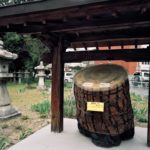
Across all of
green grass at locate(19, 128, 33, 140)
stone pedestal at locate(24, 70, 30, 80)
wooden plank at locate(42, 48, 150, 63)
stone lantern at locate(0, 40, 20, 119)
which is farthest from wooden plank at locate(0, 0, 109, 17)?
stone pedestal at locate(24, 70, 30, 80)

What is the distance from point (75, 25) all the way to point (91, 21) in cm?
34

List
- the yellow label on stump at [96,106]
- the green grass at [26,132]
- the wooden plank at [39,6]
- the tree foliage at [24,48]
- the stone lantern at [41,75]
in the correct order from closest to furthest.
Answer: the wooden plank at [39,6]
the yellow label on stump at [96,106]
the green grass at [26,132]
the stone lantern at [41,75]
the tree foliage at [24,48]

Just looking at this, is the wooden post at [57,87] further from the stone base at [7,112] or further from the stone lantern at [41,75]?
the stone lantern at [41,75]

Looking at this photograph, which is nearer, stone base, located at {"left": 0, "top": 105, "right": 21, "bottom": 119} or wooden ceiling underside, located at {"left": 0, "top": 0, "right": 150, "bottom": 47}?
wooden ceiling underside, located at {"left": 0, "top": 0, "right": 150, "bottom": 47}

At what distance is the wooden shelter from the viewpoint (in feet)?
9.51

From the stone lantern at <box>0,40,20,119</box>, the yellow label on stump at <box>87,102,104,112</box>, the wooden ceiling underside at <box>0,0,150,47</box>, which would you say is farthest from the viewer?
the stone lantern at <box>0,40,20,119</box>

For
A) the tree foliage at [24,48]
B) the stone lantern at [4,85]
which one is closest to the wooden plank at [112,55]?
the stone lantern at [4,85]

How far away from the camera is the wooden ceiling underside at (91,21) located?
2810 millimetres

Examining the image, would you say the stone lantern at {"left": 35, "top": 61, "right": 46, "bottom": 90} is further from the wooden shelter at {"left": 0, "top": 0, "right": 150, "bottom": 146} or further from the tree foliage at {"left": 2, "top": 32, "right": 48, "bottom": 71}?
the wooden shelter at {"left": 0, "top": 0, "right": 150, "bottom": 146}

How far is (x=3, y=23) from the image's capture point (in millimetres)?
3713

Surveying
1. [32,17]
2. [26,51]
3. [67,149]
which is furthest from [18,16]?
[26,51]

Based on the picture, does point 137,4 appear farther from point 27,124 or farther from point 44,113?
point 44,113

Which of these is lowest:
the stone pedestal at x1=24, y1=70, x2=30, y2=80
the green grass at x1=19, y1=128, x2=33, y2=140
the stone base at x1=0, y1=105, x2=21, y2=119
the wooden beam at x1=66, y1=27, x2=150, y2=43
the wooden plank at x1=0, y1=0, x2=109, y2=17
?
the green grass at x1=19, y1=128, x2=33, y2=140

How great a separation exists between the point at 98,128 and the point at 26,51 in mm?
17472
